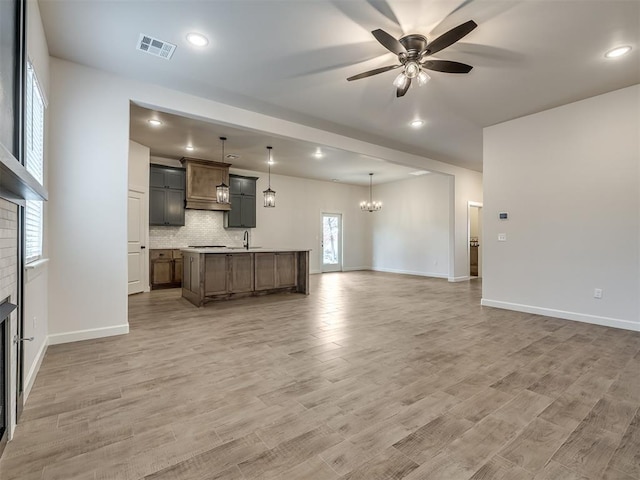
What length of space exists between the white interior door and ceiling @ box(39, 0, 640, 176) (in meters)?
3.33

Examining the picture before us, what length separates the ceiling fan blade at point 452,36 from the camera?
231 cm

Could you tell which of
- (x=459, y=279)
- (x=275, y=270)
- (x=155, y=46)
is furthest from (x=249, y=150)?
(x=459, y=279)

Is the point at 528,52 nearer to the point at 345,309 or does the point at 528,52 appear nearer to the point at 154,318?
the point at 345,309

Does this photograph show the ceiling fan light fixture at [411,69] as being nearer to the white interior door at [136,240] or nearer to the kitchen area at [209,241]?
the kitchen area at [209,241]

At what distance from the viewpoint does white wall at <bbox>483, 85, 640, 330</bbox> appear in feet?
12.9

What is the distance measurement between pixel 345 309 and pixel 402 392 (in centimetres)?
270

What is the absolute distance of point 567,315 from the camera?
4.38m

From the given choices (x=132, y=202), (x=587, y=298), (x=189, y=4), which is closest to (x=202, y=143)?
(x=132, y=202)

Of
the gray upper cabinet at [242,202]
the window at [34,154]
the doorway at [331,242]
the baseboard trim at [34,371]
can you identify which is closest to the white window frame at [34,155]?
the window at [34,154]

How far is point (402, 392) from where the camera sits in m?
2.30

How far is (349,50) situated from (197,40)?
1452 millimetres

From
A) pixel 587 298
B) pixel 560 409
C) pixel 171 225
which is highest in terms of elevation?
pixel 171 225

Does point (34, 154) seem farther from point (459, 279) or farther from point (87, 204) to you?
point (459, 279)

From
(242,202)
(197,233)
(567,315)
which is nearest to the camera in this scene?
(567,315)
